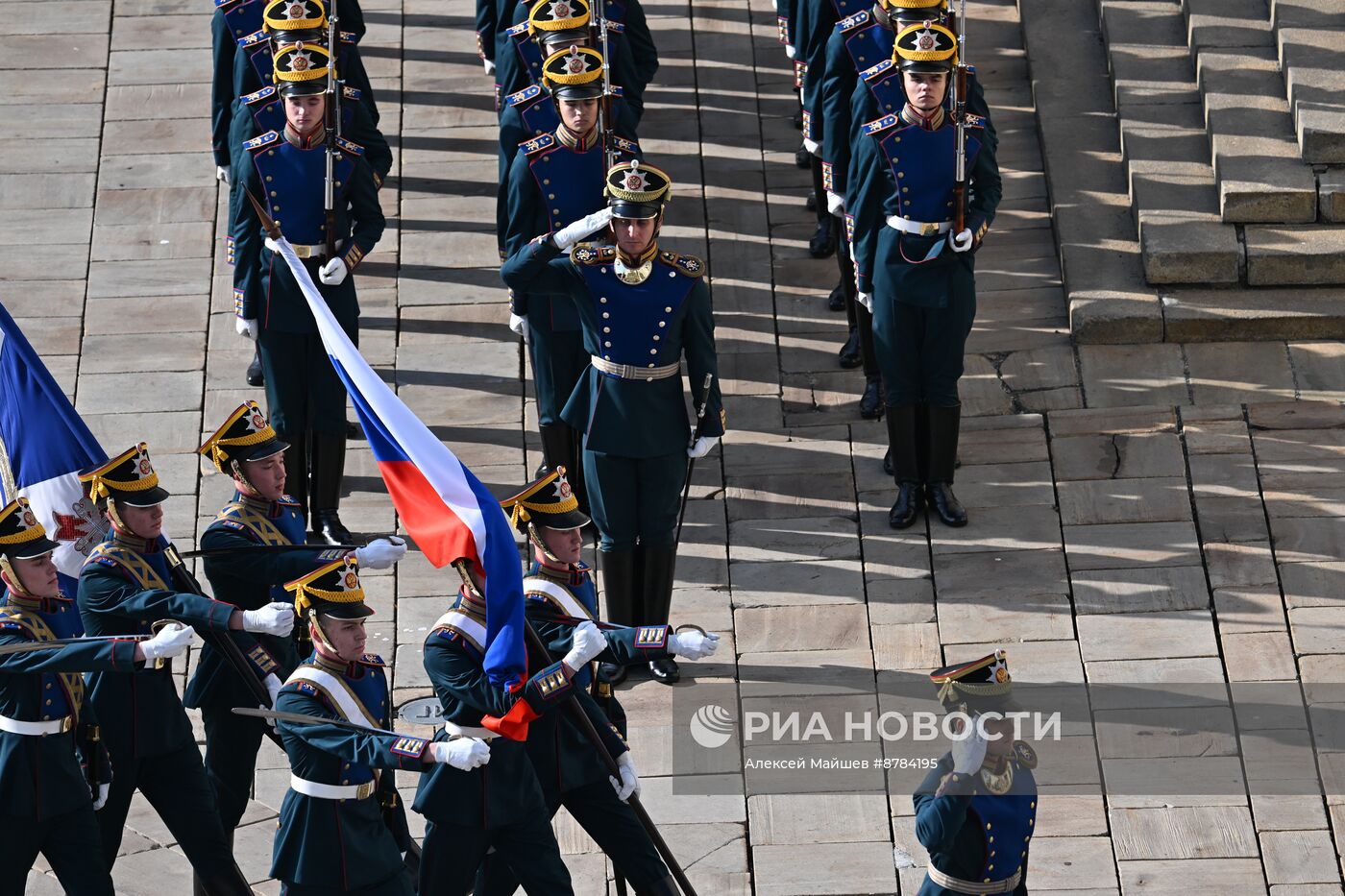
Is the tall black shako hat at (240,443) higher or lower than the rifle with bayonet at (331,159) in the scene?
lower

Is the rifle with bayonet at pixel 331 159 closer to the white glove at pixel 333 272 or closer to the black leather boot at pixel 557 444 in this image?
the white glove at pixel 333 272

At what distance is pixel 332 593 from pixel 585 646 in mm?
847

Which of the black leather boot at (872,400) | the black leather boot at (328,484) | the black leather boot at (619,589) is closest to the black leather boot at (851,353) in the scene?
the black leather boot at (872,400)

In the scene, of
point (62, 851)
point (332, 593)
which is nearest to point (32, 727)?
point (62, 851)

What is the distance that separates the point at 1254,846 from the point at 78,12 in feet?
30.4

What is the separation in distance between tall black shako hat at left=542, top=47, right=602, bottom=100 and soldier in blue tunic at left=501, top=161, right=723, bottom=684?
2.63 feet

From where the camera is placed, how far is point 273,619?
863cm

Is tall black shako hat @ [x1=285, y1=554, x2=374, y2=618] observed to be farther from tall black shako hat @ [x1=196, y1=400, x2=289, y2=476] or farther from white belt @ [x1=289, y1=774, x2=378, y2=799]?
tall black shako hat @ [x1=196, y1=400, x2=289, y2=476]

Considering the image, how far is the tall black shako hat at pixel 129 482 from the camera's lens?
356 inches

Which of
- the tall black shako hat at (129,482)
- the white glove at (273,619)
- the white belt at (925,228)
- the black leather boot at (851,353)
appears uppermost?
the white belt at (925,228)

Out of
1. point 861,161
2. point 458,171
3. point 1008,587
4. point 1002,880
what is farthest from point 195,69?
point 1002,880

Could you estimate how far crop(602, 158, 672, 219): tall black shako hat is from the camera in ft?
32.6

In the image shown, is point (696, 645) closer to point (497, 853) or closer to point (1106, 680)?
point (497, 853)

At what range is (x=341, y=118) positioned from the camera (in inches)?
450
